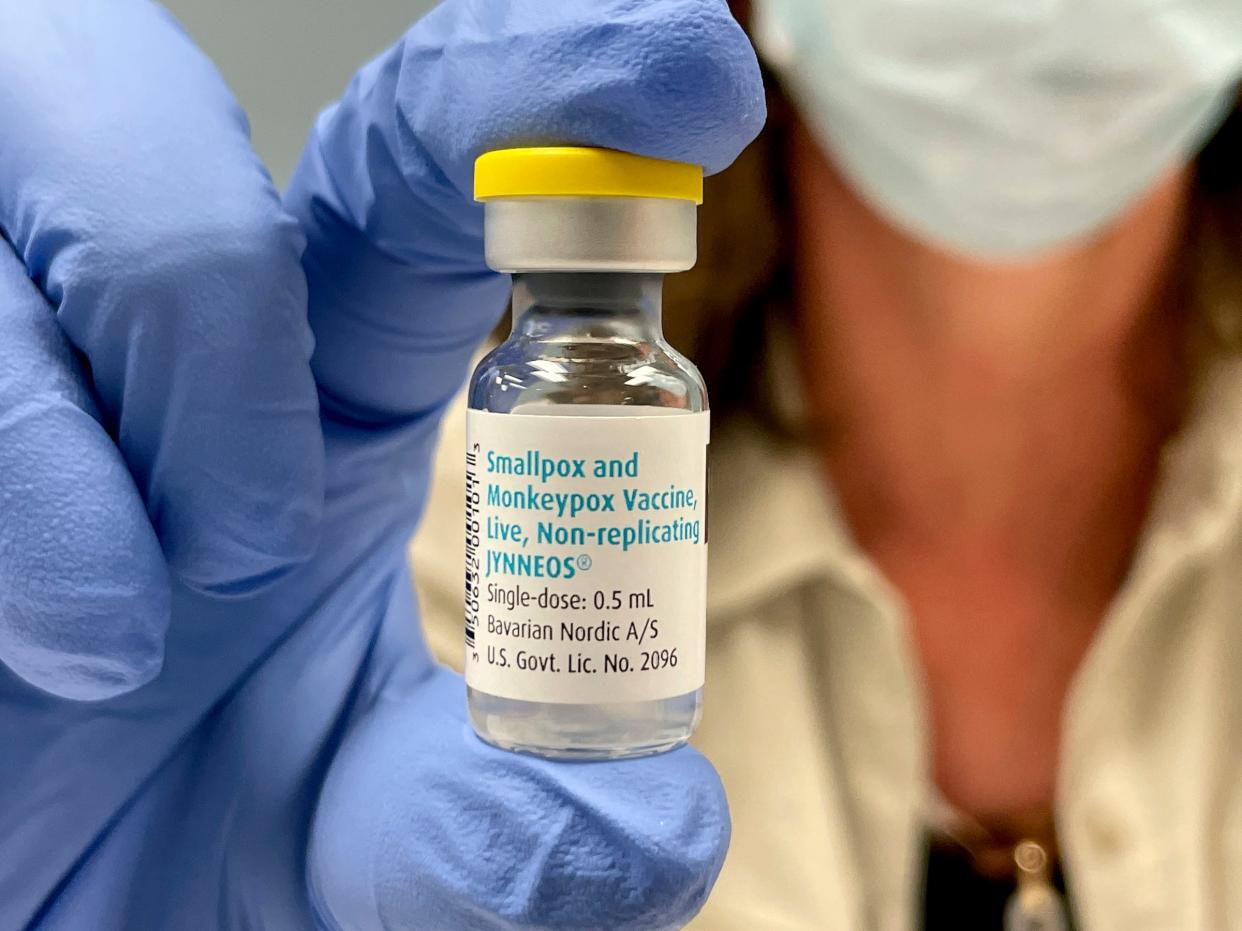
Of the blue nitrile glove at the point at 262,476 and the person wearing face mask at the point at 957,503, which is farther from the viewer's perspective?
the person wearing face mask at the point at 957,503

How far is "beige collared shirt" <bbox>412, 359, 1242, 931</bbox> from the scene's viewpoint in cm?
101

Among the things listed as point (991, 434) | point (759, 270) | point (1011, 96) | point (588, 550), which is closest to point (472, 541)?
point (588, 550)

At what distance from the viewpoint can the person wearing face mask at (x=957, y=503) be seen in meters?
0.93

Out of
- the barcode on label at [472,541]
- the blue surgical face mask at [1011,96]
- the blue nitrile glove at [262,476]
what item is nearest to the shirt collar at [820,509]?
the blue surgical face mask at [1011,96]

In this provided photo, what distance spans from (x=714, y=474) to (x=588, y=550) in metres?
0.69

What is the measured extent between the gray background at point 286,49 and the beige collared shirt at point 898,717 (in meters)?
0.37

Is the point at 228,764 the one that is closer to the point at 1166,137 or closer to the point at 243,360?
the point at 243,360

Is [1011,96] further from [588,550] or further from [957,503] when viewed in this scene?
[588,550]

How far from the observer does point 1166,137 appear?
2.89 feet

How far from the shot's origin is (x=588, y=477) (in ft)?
1.43

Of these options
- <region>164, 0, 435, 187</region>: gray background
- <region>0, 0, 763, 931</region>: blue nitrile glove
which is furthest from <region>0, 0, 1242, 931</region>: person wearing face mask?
<region>164, 0, 435, 187</region>: gray background

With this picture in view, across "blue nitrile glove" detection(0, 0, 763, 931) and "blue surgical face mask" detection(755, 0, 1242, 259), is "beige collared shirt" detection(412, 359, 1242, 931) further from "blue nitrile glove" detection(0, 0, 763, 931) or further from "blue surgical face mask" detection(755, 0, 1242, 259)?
"blue nitrile glove" detection(0, 0, 763, 931)

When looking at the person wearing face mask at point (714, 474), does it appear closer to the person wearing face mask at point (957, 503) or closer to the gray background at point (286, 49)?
the person wearing face mask at point (957, 503)

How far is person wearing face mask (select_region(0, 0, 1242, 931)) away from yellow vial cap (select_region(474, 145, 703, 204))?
10 mm
